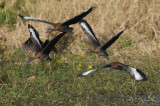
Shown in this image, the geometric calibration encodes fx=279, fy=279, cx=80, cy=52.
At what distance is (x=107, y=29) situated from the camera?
24.8 ft

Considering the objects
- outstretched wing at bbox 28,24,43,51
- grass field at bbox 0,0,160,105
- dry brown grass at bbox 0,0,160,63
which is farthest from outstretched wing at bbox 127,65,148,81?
dry brown grass at bbox 0,0,160,63

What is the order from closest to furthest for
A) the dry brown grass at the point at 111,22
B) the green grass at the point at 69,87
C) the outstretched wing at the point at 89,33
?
1. the outstretched wing at the point at 89,33
2. the green grass at the point at 69,87
3. the dry brown grass at the point at 111,22

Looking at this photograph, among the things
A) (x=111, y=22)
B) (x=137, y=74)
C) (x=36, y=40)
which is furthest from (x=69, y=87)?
(x=111, y=22)

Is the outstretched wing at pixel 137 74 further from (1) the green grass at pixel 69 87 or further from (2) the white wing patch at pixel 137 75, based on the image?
(1) the green grass at pixel 69 87

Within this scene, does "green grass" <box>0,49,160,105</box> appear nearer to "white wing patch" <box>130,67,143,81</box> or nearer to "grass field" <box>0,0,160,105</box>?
"grass field" <box>0,0,160,105</box>

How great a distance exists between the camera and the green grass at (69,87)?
403 cm

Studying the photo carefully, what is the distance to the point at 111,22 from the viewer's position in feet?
25.0

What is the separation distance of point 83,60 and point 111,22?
6.63 ft

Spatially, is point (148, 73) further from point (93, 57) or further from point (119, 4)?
point (119, 4)

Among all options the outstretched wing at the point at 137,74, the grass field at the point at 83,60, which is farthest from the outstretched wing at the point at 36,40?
the outstretched wing at the point at 137,74

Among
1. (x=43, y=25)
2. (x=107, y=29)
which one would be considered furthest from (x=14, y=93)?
(x=107, y=29)

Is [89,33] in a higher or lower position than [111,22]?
higher

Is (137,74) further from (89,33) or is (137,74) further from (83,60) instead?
(83,60)

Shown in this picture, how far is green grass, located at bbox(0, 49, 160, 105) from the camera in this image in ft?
13.2
